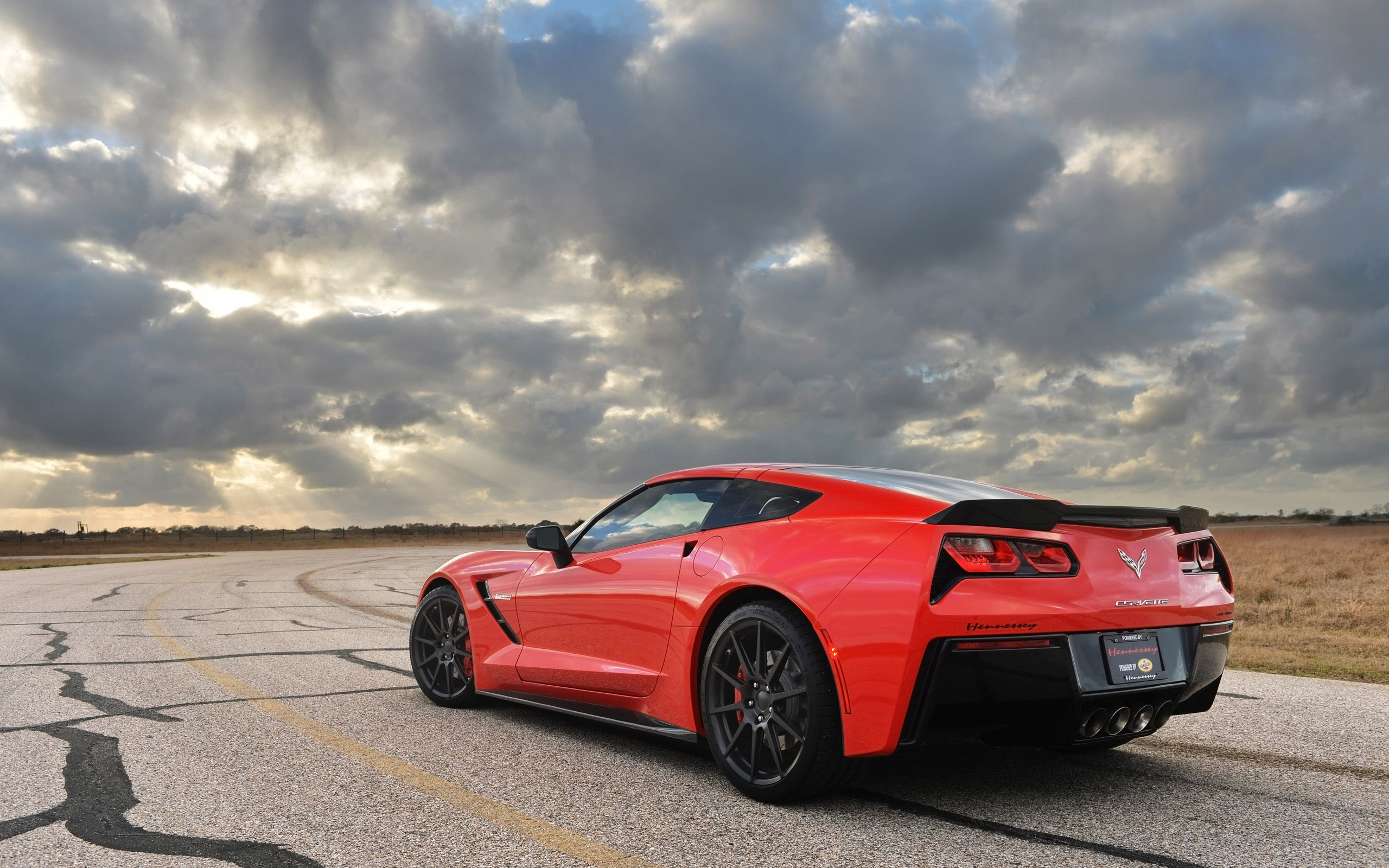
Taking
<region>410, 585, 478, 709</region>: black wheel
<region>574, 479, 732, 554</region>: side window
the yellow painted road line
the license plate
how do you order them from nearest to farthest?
1. the yellow painted road line
2. the license plate
3. <region>574, 479, 732, 554</region>: side window
4. <region>410, 585, 478, 709</region>: black wheel

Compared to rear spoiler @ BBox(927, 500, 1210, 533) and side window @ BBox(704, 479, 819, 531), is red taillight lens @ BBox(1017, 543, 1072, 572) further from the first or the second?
side window @ BBox(704, 479, 819, 531)

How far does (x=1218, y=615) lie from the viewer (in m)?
3.95

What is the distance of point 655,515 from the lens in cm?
476

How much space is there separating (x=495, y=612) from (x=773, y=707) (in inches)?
90.5

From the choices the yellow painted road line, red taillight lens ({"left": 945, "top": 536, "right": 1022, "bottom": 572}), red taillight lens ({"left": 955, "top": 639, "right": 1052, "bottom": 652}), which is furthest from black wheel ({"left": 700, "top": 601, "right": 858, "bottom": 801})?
the yellow painted road line

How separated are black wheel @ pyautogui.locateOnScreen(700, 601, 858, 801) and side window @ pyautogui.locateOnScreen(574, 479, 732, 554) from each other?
0.68m

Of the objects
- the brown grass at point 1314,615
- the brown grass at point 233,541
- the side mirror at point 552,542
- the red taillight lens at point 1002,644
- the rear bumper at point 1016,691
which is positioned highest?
the brown grass at point 233,541

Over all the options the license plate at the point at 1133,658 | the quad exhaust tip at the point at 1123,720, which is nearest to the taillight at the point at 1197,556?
the license plate at the point at 1133,658

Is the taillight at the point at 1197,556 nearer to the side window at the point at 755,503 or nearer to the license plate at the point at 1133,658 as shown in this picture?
the license plate at the point at 1133,658

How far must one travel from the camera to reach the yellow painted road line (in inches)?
122

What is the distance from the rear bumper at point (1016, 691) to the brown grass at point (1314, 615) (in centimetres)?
537

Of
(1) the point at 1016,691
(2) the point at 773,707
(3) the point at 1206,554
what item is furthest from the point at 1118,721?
(2) the point at 773,707

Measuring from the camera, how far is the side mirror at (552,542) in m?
5.02

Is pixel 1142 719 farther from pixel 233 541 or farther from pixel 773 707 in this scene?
pixel 233 541
